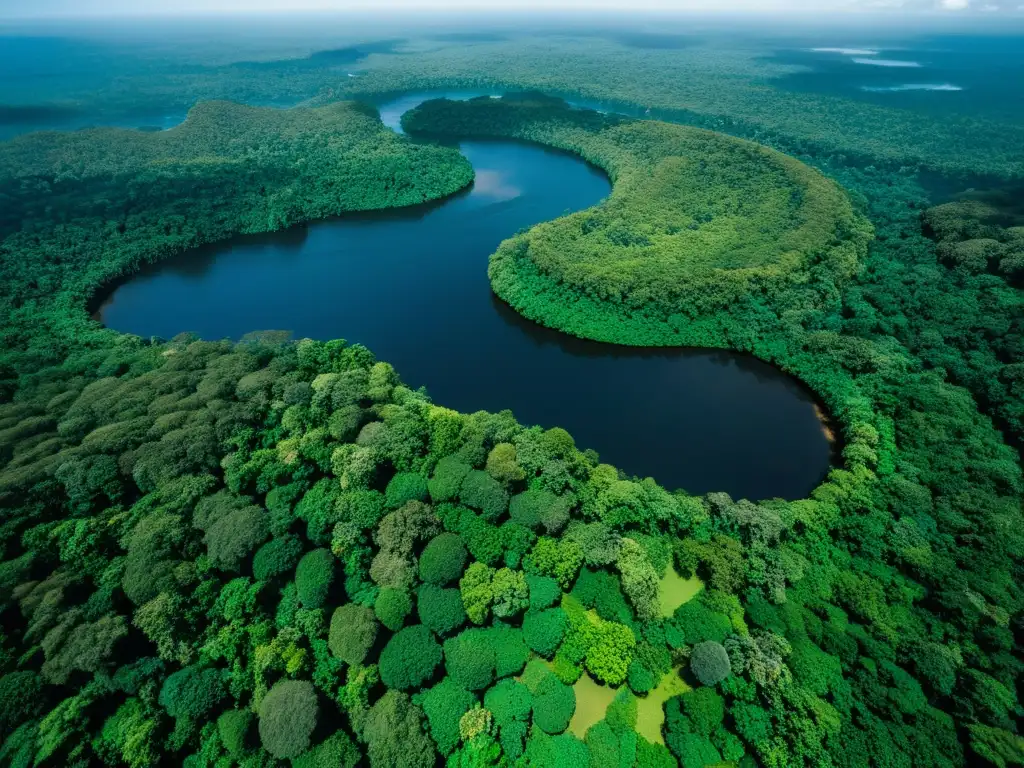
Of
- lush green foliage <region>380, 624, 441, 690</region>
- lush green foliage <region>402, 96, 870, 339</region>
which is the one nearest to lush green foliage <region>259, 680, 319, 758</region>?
lush green foliage <region>380, 624, 441, 690</region>

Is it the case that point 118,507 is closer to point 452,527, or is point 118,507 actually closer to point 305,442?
point 305,442

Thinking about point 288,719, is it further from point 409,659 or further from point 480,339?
point 480,339

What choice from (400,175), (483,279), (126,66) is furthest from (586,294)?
(126,66)

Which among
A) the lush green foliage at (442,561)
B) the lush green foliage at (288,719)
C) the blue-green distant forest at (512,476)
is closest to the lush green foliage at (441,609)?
the blue-green distant forest at (512,476)

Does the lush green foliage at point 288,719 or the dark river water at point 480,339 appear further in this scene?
the dark river water at point 480,339

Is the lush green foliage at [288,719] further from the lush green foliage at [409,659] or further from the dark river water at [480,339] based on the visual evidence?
the dark river water at [480,339]
